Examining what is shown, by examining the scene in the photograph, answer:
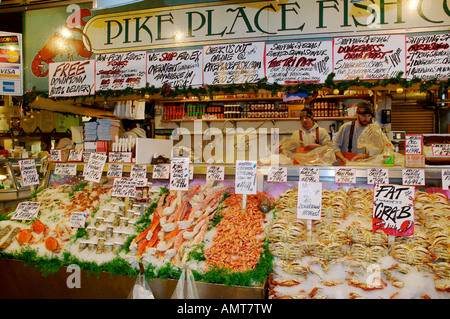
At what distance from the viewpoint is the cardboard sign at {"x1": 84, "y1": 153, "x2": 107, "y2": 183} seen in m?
3.09

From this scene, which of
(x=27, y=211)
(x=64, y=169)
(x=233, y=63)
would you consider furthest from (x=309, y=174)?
(x=27, y=211)

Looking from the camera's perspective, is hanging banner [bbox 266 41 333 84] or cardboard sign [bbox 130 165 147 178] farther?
hanging banner [bbox 266 41 333 84]

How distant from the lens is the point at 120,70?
3.74 meters

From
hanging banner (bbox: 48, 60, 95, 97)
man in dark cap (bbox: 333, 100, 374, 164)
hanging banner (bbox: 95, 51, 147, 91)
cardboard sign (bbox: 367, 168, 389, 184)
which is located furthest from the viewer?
man in dark cap (bbox: 333, 100, 374, 164)

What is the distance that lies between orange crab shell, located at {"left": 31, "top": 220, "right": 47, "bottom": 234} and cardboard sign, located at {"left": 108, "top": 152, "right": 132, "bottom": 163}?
89 cm

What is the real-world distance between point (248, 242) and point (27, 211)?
7.32 ft

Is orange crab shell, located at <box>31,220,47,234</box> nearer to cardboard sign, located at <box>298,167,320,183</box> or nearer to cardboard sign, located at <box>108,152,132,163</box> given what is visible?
cardboard sign, located at <box>108,152,132,163</box>

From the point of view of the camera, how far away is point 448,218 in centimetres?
231

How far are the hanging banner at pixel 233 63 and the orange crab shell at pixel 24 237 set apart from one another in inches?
89.1

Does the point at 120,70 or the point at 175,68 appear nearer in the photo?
the point at 175,68

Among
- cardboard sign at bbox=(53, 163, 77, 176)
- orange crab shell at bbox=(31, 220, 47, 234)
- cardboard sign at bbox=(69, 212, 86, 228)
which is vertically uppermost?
cardboard sign at bbox=(53, 163, 77, 176)

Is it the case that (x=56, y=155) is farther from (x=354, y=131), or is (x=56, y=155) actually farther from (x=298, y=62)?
(x=354, y=131)

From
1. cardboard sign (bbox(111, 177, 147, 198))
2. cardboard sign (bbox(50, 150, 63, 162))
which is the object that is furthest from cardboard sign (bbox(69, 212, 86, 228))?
cardboard sign (bbox(50, 150, 63, 162))
